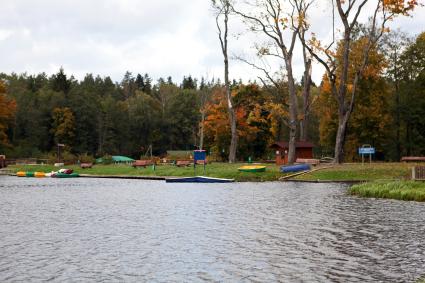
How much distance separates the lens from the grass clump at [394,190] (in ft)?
106

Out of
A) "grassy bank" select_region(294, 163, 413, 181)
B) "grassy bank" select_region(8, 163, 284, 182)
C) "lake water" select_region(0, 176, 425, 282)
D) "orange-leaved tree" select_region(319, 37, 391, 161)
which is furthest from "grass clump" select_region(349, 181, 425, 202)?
"orange-leaved tree" select_region(319, 37, 391, 161)

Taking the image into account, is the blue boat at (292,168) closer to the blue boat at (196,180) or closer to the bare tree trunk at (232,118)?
the blue boat at (196,180)

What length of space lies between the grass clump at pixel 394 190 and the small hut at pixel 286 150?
107 ft

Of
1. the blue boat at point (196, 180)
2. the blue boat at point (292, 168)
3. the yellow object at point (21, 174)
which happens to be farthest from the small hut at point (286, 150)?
the yellow object at point (21, 174)

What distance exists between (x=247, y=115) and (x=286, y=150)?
19197 mm

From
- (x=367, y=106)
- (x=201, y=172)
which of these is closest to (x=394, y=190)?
(x=201, y=172)

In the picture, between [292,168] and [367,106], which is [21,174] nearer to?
[292,168]

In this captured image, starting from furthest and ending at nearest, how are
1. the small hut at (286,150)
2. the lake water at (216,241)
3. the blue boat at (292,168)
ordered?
the small hut at (286,150)
the blue boat at (292,168)
the lake water at (216,241)

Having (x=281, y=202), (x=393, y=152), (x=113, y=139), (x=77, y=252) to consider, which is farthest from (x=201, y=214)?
(x=113, y=139)

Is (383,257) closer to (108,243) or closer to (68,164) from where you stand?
(108,243)

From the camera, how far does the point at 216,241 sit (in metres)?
18.3

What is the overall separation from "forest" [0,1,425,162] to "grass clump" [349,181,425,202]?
64.4 feet

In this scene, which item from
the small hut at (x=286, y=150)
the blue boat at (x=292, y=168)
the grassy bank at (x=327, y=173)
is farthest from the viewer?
the small hut at (x=286, y=150)

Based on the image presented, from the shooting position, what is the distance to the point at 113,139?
126938mm
